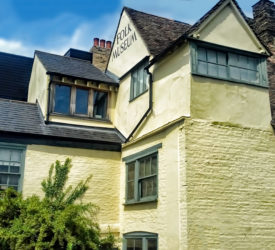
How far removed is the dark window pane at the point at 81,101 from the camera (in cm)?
1479

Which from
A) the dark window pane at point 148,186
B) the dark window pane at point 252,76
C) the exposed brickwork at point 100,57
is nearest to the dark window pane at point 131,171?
the dark window pane at point 148,186

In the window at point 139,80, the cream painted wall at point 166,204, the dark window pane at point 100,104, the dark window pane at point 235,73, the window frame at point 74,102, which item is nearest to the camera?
the cream painted wall at point 166,204

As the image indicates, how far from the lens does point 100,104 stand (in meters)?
15.6

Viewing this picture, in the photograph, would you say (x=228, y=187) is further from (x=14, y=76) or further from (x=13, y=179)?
(x=14, y=76)

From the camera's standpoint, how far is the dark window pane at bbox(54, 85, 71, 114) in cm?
1447

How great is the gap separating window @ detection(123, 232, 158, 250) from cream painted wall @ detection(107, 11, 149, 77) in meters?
6.17

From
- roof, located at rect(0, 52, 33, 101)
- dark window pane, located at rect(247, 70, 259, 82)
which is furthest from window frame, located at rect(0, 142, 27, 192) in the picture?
roof, located at rect(0, 52, 33, 101)

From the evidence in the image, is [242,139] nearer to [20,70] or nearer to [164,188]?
[164,188]

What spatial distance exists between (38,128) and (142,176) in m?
4.09

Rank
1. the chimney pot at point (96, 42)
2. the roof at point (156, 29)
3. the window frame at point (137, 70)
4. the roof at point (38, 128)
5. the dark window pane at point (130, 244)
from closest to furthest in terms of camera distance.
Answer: the dark window pane at point (130, 244) < the roof at point (38, 128) < the window frame at point (137, 70) < the roof at point (156, 29) < the chimney pot at point (96, 42)

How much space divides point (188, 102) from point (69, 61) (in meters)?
8.26

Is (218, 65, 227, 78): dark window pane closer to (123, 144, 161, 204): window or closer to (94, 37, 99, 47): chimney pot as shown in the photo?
(123, 144, 161, 204): window

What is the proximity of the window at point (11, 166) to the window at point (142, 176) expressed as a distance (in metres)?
3.52

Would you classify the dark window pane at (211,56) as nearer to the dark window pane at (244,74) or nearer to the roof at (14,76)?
the dark window pane at (244,74)
